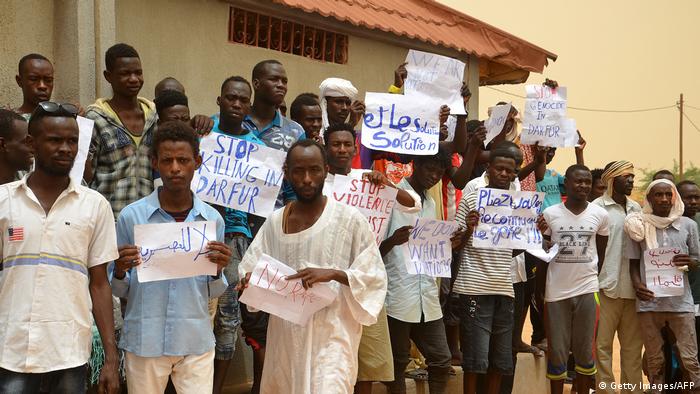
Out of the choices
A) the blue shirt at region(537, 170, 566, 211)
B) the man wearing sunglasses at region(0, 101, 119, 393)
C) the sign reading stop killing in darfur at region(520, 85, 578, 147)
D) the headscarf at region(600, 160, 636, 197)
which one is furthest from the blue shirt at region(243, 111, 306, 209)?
the headscarf at region(600, 160, 636, 197)

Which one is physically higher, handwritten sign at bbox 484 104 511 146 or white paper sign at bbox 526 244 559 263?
handwritten sign at bbox 484 104 511 146

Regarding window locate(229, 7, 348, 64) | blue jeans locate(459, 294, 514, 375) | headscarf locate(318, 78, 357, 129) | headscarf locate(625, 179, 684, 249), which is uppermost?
window locate(229, 7, 348, 64)

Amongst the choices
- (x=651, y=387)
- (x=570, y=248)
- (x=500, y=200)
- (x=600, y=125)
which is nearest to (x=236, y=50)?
(x=500, y=200)

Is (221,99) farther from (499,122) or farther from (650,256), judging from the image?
(650,256)

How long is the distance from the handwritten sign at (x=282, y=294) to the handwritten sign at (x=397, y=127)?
2.10 m

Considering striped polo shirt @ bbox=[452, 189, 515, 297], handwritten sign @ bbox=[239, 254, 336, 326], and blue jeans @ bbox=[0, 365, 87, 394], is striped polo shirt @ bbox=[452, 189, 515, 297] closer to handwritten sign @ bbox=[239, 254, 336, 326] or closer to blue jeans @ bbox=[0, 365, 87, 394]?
handwritten sign @ bbox=[239, 254, 336, 326]

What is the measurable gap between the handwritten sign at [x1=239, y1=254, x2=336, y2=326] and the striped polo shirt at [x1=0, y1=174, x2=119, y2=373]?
989mm

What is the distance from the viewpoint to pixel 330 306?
5.17m

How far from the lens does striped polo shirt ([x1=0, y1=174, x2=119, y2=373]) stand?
4102mm

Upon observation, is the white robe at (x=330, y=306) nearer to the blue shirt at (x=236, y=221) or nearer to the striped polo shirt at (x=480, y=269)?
the blue shirt at (x=236, y=221)

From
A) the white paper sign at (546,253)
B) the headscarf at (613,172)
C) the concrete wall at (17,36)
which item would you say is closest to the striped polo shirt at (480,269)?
the white paper sign at (546,253)

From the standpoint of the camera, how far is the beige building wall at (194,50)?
7293 mm

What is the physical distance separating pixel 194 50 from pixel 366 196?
259 centimetres

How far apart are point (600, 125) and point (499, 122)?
25565mm
